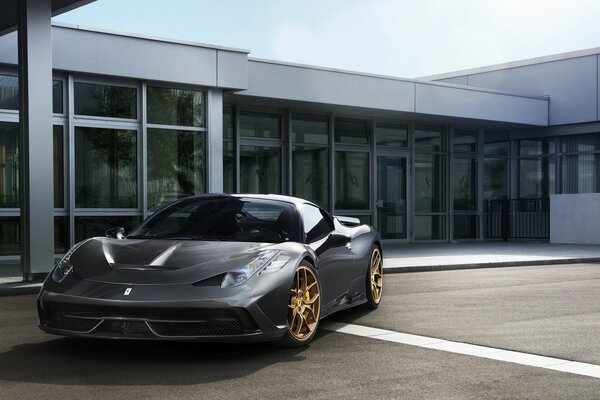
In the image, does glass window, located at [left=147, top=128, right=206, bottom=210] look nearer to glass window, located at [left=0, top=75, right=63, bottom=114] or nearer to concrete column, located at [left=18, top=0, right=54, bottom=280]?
glass window, located at [left=0, top=75, right=63, bottom=114]

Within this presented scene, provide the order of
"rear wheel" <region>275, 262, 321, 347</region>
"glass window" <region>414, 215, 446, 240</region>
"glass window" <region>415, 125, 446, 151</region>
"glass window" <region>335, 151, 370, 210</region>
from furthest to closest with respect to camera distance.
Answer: "glass window" <region>415, 125, 446, 151</region> < "glass window" <region>414, 215, 446, 240</region> < "glass window" <region>335, 151, 370, 210</region> < "rear wheel" <region>275, 262, 321, 347</region>

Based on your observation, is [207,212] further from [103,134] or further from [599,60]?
[599,60]

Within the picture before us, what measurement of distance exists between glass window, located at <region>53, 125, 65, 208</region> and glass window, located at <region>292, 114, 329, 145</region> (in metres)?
7.07

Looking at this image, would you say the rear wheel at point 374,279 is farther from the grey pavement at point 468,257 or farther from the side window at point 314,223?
the grey pavement at point 468,257

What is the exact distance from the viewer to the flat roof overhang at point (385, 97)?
17641 mm

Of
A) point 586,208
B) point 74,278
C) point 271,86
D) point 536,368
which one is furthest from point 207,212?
point 586,208

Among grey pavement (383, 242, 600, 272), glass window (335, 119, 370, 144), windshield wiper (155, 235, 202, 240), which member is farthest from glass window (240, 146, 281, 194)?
windshield wiper (155, 235, 202, 240)

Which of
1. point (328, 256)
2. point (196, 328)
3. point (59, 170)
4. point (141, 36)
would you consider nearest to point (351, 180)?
point (141, 36)

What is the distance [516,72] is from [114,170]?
16.1m

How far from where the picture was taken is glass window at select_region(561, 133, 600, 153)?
24812 millimetres

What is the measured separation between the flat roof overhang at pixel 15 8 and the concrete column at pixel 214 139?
4.10m

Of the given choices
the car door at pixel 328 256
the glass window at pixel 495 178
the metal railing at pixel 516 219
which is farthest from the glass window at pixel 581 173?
the car door at pixel 328 256

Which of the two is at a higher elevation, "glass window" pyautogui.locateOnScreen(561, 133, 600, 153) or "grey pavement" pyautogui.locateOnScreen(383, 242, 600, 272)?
"glass window" pyautogui.locateOnScreen(561, 133, 600, 153)

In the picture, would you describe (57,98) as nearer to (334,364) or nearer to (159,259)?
(159,259)
